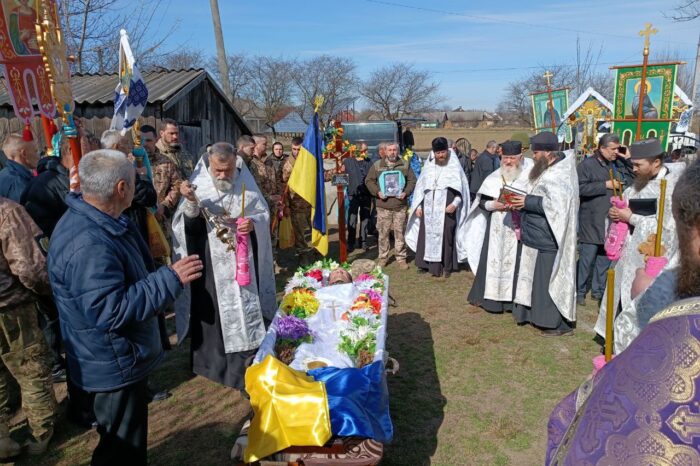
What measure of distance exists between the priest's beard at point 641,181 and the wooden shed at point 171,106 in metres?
7.59

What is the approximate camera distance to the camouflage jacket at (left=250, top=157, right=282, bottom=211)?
7.46m

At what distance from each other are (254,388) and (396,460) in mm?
1227

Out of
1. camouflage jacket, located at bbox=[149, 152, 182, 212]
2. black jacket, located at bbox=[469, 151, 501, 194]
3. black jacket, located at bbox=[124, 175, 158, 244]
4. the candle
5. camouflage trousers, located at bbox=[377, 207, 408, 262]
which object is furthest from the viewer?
black jacket, located at bbox=[469, 151, 501, 194]

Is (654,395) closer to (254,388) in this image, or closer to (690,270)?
(690,270)

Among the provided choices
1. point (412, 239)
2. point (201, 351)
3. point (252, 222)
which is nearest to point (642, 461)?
point (252, 222)

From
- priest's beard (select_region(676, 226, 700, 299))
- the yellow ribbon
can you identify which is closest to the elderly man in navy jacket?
the yellow ribbon

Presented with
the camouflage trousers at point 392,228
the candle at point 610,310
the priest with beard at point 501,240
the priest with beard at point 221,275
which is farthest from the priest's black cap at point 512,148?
the candle at point 610,310

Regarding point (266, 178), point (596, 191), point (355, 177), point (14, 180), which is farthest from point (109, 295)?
point (355, 177)

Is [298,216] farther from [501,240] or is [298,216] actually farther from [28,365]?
[28,365]

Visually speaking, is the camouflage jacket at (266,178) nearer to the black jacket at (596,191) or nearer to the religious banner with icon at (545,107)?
the black jacket at (596,191)

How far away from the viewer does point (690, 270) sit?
4.19 ft

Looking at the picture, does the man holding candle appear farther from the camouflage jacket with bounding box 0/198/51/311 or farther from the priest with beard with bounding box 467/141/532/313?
the camouflage jacket with bounding box 0/198/51/311

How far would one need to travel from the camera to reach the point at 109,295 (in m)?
Result: 2.36

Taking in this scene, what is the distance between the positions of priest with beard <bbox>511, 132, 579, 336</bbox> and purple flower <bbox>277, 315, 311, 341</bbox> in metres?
2.84
